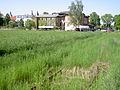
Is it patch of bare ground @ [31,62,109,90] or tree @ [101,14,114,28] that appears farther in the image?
tree @ [101,14,114,28]

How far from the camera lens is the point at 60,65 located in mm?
8078

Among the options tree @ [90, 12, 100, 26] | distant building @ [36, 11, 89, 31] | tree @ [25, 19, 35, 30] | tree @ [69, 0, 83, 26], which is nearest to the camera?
tree @ [69, 0, 83, 26]

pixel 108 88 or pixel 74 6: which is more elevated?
pixel 74 6

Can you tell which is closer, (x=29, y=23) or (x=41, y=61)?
(x=41, y=61)

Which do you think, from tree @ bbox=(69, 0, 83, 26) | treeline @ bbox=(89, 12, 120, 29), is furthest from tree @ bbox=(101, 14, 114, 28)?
tree @ bbox=(69, 0, 83, 26)

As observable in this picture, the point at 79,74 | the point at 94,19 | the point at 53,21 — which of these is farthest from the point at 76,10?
the point at 79,74

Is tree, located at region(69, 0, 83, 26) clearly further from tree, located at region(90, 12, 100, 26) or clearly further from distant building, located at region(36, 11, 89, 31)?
tree, located at region(90, 12, 100, 26)

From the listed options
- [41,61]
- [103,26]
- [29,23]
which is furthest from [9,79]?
[103,26]

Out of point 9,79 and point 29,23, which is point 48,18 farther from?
point 9,79

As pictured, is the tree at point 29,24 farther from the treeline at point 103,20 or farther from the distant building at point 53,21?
the treeline at point 103,20

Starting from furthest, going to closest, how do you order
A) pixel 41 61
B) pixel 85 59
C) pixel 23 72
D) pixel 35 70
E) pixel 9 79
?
pixel 85 59
pixel 41 61
pixel 35 70
pixel 23 72
pixel 9 79

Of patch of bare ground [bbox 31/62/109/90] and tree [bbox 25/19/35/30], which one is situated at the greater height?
tree [bbox 25/19/35/30]

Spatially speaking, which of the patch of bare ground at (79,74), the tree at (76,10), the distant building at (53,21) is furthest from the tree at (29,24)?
the patch of bare ground at (79,74)

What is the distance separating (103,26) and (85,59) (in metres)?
116
